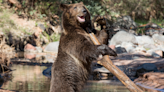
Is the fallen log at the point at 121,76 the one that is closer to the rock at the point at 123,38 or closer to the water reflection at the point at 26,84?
the water reflection at the point at 26,84

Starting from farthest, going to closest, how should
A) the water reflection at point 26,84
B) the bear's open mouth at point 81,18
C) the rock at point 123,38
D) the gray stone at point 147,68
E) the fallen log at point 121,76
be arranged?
the rock at point 123,38
the gray stone at point 147,68
the water reflection at point 26,84
the bear's open mouth at point 81,18
the fallen log at point 121,76

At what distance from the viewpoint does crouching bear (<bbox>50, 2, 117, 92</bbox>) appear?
3660 millimetres

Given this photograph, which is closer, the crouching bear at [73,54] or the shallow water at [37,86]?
the crouching bear at [73,54]

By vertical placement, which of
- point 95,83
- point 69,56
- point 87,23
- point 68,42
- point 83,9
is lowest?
point 95,83

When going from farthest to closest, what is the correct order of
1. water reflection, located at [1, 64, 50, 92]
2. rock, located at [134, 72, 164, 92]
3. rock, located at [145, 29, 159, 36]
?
rock, located at [145, 29, 159, 36] < rock, located at [134, 72, 164, 92] < water reflection, located at [1, 64, 50, 92]

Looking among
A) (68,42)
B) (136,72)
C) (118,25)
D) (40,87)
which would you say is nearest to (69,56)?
(68,42)

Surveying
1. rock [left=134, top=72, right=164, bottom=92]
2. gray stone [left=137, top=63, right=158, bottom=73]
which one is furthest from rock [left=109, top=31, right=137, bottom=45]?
rock [left=134, top=72, right=164, bottom=92]

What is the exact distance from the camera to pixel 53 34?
73.5ft

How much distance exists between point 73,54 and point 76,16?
0.79 meters

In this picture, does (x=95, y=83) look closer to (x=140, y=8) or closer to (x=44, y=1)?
(x=44, y=1)

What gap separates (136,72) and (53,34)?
50.5ft

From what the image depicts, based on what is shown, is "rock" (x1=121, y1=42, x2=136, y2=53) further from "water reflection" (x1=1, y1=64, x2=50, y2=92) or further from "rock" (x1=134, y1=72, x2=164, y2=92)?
"water reflection" (x1=1, y1=64, x2=50, y2=92)

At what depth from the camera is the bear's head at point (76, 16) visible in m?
4.06

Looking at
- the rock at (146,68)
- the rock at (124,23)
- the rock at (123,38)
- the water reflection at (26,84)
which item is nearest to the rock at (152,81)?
the rock at (146,68)
